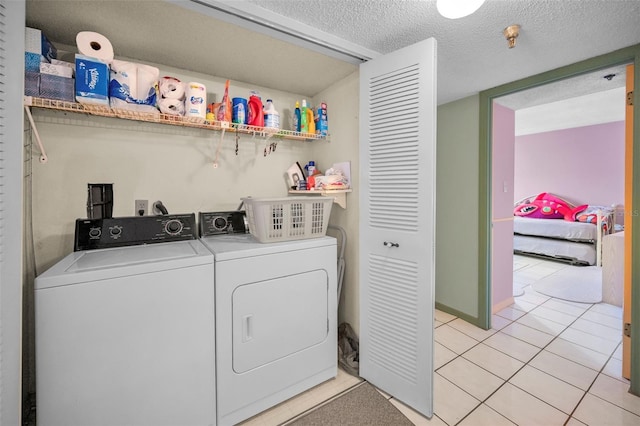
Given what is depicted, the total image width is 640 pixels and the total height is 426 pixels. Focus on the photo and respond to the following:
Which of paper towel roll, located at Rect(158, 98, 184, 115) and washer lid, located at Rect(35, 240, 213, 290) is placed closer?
washer lid, located at Rect(35, 240, 213, 290)

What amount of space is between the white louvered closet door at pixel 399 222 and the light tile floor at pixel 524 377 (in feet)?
0.84

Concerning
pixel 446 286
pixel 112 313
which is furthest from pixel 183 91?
pixel 446 286

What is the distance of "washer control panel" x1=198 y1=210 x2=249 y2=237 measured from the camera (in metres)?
1.94

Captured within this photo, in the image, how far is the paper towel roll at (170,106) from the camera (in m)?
1.63

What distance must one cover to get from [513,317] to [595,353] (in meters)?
0.69

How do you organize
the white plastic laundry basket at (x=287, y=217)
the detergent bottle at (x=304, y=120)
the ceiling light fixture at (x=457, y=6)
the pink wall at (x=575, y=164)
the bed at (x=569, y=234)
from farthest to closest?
the pink wall at (x=575, y=164) < the bed at (x=569, y=234) < the detergent bottle at (x=304, y=120) < the white plastic laundry basket at (x=287, y=217) < the ceiling light fixture at (x=457, y=6)

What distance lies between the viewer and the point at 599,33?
5.25 feet

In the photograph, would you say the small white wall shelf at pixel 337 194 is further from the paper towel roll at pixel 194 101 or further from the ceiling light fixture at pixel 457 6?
the ceiling light fixture at pixel 457 6

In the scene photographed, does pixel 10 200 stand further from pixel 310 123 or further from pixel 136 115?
pixel 310 123

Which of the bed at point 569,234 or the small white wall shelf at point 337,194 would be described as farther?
the bed at point 569,234

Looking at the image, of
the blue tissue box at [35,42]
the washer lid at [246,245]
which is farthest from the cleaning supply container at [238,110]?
the blue tissue box at [35,42]

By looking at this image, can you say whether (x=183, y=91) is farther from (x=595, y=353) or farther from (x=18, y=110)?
(x=595, y=353)

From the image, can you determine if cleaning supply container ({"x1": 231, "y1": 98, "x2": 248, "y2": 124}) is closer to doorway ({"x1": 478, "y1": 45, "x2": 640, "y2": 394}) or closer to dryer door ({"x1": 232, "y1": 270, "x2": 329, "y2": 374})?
dryer door ({"x1": 232, "y1": 270, "x2": 329, "y2": 374})

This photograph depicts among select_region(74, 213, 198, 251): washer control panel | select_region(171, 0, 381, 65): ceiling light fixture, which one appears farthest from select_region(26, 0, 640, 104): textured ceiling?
select_region(74, 213, 198, 251): washer control panel
